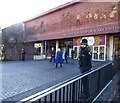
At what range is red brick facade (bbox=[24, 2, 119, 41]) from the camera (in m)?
24.3

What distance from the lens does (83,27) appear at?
27453 mm

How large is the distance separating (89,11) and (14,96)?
2250 cm

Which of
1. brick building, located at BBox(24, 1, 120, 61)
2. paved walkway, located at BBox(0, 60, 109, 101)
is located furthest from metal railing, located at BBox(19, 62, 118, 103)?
brick building, located at BBox(24, 1, 120, 61)

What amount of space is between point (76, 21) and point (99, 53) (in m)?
6.37

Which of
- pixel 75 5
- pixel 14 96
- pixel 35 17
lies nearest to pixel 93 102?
pixel 14 96

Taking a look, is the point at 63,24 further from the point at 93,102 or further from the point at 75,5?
the point at 93,102

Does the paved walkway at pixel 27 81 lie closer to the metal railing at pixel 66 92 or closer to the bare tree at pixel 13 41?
the metal railing at pixel 66 92

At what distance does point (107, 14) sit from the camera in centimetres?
2450

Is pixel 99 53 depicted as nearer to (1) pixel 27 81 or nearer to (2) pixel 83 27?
(2) pixel 83 27

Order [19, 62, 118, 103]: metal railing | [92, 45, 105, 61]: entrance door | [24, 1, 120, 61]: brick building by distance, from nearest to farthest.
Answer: [19, 62, 118, 103]: metal railing < [24, 1, 120, 61]: brick building < [92, 45, 105, 61]: entrance door

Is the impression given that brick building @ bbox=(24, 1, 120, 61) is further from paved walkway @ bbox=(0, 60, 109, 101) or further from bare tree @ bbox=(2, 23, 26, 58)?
paved walkway @ bbox=(0, 60, 109, 101)

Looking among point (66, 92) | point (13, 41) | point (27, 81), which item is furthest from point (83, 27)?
point (66, 92)

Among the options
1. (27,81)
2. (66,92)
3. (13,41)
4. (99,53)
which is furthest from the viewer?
(13,41)

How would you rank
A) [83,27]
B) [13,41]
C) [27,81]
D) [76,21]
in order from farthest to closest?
[13,41], [76,21], [83,27], [27,81]
